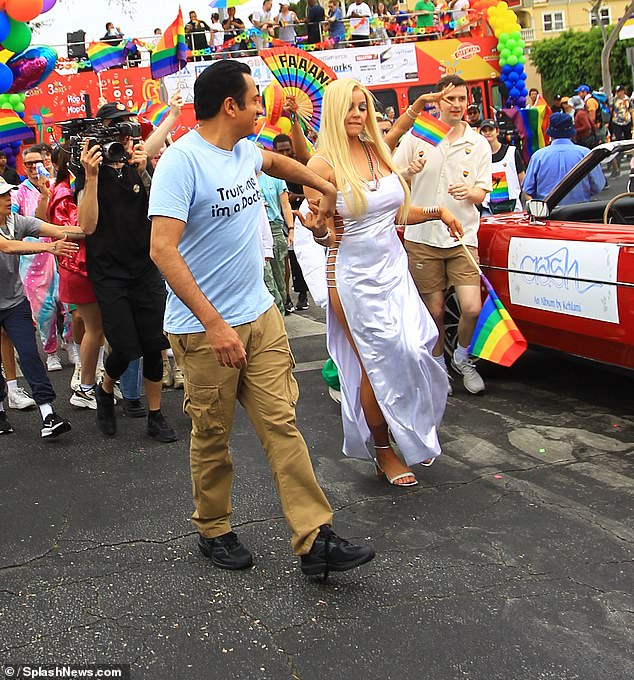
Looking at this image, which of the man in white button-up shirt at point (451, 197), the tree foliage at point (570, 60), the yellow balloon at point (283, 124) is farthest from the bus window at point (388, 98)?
the tree foliage at point (570, 60)

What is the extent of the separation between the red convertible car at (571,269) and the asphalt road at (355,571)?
548 millimetres

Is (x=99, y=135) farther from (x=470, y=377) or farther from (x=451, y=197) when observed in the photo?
(x=470, y=377)

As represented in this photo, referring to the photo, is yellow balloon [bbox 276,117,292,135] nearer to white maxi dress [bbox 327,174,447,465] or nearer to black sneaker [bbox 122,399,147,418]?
black sneaker [bbox 122,399,147,418]

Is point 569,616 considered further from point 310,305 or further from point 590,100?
point 590,100

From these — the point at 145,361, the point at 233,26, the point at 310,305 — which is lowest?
the point at 310,305

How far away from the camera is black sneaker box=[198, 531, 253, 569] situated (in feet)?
12.3

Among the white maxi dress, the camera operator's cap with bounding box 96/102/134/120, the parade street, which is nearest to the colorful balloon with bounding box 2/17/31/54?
the camera operator's cap with bounding box 96/102/134/120

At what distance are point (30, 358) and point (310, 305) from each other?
5552 mm

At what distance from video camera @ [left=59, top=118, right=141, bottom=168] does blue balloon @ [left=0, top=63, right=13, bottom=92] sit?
10.7 feet

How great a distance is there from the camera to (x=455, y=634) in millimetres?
3141

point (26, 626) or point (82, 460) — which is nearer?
point (26, 626)

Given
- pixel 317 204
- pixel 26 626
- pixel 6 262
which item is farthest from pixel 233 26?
pixel 26 626

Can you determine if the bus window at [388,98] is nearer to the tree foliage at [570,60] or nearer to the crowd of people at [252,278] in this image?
the crowd of people at [252,278]

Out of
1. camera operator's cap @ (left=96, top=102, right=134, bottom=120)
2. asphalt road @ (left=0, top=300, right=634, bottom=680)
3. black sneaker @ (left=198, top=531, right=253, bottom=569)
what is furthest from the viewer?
camera operator's cap @ (left=96, top=102, right=134, bottom=120)
